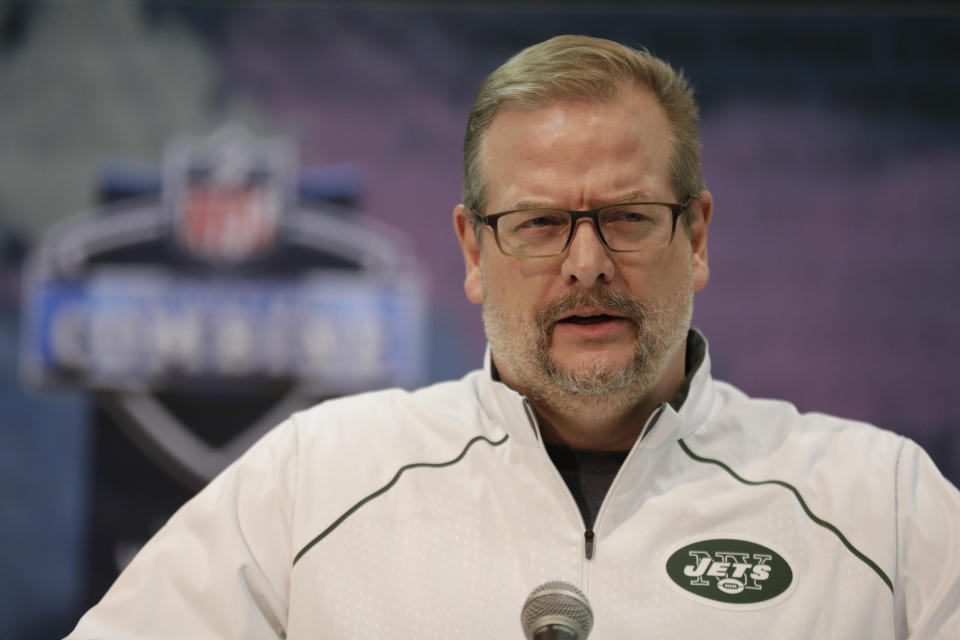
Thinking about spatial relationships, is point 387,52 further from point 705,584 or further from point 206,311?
point 705,584

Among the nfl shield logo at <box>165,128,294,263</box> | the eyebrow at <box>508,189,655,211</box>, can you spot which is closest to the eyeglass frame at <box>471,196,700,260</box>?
the eyebrow at <box>508,189,655,211</box>

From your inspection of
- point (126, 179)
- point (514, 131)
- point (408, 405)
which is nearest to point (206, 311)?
point (126, 179)

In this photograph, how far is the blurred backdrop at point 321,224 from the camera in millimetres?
2918

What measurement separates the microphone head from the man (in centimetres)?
35

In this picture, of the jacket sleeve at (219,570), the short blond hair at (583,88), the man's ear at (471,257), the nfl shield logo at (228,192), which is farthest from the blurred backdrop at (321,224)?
the jacket sleeve at (219,570)

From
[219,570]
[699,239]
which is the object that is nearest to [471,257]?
[699,239]

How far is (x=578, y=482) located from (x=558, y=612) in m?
0.53

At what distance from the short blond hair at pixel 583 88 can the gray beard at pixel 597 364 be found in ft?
0.63

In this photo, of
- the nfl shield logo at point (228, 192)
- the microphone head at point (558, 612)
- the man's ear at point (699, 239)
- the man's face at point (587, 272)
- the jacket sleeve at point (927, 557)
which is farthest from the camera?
the nfl shield logo at point (228, 192)

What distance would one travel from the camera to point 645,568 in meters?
1.36

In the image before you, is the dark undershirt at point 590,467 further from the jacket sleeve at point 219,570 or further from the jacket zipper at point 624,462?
the jacket sleeve at point 219,570

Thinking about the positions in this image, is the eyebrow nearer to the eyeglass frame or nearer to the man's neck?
the eyeglass frame

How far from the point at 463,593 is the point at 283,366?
1.74 m

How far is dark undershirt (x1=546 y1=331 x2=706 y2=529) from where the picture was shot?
1469 mm
